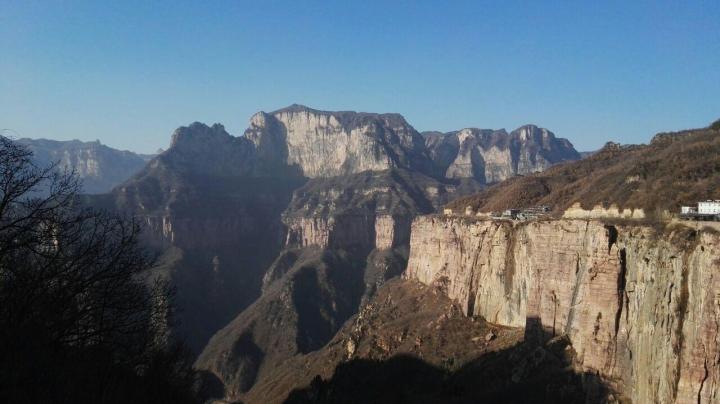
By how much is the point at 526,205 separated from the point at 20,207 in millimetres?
75692

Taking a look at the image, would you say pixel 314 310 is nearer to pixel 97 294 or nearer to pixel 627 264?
pixel 627 264

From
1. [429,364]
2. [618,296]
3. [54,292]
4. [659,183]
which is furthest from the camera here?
[429,364]

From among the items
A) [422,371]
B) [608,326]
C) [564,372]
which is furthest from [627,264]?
[422,371]

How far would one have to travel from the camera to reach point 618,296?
44219 mm

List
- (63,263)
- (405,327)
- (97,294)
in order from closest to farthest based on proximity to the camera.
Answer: (63,263), (97,294), (405,327)

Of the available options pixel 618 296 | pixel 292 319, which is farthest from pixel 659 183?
pixel 292 319

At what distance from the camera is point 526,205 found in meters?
83.4

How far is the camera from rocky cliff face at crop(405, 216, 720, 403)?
109ft

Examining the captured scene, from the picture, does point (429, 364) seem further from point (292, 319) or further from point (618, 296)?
point (292, 319)

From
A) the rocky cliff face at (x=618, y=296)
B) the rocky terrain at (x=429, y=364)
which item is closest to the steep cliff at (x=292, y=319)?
the rocky terrain at (x=429, y=364)

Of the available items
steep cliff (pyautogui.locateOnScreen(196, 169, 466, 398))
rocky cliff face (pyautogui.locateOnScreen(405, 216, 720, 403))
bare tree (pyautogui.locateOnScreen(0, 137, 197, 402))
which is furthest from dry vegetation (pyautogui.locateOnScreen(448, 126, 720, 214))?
steep cliff (pyautogui.locateOnScreen(196, 169, 466, 398))

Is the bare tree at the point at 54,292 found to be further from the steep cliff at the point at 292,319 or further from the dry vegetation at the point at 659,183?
the steep cliff at the point at 292,319

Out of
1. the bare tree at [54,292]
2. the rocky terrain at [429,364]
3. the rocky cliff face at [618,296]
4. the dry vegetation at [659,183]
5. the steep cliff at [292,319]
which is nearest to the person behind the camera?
the bare tree at [54,292]

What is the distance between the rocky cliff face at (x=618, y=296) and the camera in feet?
109
